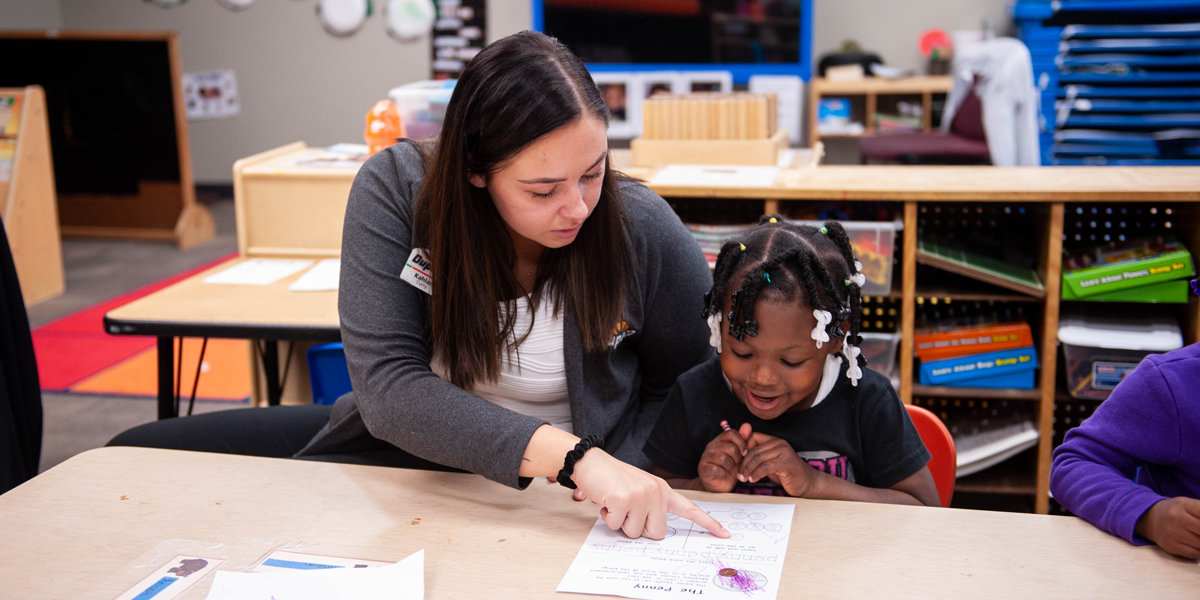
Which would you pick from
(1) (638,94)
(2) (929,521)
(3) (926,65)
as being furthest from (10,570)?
(3) (926,65)

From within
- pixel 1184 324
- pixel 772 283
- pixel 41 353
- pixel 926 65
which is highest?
pixel 926 65

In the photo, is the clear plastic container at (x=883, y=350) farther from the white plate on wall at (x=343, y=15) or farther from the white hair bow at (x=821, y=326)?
the white plate on wall at (x=343, y=15)

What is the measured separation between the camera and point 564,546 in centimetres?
103

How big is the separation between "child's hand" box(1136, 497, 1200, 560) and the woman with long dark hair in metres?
0.47

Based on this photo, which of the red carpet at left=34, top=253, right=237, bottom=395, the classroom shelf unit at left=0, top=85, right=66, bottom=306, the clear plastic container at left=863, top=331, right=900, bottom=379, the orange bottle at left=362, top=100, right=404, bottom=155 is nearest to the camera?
the clear plastic container at left=863, top=331, right=900, bottom=379

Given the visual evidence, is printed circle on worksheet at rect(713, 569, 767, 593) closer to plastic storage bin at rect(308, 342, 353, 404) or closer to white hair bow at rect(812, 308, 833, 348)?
white hair bow at rect(812, 308, 833, 348)

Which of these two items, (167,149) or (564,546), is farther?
(167,149)

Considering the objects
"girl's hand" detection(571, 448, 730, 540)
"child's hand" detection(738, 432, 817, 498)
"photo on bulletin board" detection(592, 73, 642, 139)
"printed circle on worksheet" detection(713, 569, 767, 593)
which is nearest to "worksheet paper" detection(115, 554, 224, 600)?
"girl's hand" detection(571, 448, 730, 540)

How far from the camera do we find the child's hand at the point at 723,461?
120 cm

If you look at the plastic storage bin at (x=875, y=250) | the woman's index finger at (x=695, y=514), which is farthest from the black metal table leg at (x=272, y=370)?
the woman's index finger at (x=695, y=514)

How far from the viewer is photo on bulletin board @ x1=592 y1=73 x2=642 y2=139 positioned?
18.0 feet

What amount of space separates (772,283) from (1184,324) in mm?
1429

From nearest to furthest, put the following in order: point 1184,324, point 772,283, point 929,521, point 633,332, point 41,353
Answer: point 929,521 < point 772,283 < point 633,332 < point 1184,324 < point 41,353

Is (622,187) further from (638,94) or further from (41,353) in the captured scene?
(638,94)
